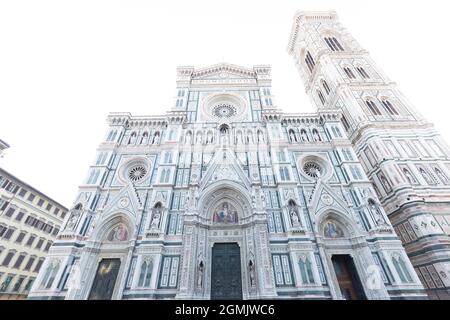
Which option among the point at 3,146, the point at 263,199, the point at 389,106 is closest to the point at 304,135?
the point at 263,199

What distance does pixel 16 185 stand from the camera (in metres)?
25.5

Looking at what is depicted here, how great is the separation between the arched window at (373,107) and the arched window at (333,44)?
11076 mm

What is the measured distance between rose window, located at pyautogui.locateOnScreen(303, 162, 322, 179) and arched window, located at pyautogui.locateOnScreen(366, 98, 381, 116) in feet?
32.6

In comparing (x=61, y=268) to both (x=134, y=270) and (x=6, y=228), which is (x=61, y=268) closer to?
(x=134, y=270)

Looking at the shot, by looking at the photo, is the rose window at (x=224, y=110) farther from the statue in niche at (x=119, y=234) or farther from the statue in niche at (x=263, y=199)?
the statue in niche at (x=119, y=234)

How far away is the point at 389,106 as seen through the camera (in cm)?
2303

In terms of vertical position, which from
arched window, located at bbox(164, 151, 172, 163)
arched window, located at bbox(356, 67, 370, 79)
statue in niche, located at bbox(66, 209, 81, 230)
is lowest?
statue in niche, located at bbox(66, 209, 81, 230)

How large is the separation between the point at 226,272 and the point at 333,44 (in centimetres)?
3325

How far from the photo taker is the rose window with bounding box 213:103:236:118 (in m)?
23.1

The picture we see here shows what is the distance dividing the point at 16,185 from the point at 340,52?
44.5 meters

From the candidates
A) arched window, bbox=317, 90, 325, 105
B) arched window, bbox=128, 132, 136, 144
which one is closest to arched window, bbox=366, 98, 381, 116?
arched window, bbox=317, 90, 325, 105

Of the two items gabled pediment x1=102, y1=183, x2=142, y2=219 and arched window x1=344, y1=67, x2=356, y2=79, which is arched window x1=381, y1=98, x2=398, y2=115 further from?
gabled pediment x1=102, y1=183, x2=142, y2=219
